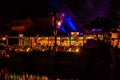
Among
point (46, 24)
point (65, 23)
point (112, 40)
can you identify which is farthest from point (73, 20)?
point (112, 40)

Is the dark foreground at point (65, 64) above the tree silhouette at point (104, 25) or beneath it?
beneath

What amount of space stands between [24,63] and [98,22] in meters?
7.65

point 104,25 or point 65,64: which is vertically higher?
point 104,25

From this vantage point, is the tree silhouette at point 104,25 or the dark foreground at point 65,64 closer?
the dark foreground at point 65,64

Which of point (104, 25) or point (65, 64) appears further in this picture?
point (104, 25)

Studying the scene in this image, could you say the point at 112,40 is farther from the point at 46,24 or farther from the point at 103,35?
the point at 46,24

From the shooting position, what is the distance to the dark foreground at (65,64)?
2359 centimetres

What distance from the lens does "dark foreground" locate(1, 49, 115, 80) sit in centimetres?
2359

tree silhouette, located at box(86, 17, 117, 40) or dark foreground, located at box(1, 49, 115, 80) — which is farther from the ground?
tree silhouette, located at box(86, 17, 117, 40)

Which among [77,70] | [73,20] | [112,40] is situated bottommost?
Result: [77,70]

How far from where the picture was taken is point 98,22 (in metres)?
29.5

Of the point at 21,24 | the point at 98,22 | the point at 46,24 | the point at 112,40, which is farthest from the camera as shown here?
the point at 21,24

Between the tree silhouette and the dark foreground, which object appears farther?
the tree silhouette

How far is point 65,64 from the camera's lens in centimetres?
2803
